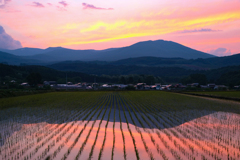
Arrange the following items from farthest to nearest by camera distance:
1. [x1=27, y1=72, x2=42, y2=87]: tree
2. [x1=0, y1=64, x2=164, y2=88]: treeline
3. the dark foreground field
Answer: [x1=0, y1=64, x2=164, y2=88]: treeline, [x1=27, y1=72, x2=42, y2=87]: tree, the dark foreground field

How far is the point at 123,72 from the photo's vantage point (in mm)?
195250

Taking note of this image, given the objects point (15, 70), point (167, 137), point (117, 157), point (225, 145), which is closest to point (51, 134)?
point (117, 157)

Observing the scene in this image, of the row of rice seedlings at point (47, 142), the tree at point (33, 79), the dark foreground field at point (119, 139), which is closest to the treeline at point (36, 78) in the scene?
the tree at point (33, 79)

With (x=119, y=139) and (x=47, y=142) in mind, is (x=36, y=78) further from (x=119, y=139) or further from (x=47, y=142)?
(x=119, y=139)

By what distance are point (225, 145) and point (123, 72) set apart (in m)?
185

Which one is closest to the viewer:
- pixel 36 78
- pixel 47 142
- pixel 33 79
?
pixel 47 142

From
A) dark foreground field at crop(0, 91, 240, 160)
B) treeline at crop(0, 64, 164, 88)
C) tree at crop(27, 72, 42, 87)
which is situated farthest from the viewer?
treeline at crop(0, 64, 164, 88)

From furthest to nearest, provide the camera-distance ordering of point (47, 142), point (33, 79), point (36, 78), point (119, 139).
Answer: point (36, 78) < point (33, 79) < point (119, 139) < point (47, 142)

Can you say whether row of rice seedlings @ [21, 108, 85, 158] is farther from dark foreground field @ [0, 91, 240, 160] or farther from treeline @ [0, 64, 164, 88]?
treeline @ [0, 64, 164, 88]

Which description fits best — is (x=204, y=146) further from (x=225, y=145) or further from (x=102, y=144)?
(x=102, y=144)

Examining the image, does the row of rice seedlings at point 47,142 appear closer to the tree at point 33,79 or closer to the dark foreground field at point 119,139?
the dark foreground field at point 119,139

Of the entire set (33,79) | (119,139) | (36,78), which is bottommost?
(119,139)

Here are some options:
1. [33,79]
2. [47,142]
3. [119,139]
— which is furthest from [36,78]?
[119,139]

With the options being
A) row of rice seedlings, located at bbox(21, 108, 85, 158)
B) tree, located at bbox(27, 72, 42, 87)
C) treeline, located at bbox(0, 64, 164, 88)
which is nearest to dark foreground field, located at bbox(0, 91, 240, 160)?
row of rice seedlings, located at bbox(21, 108, 85, 158)
